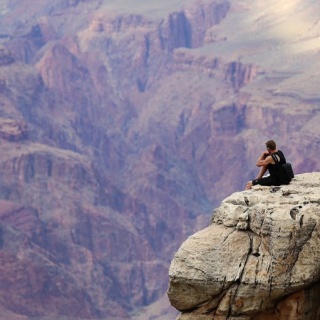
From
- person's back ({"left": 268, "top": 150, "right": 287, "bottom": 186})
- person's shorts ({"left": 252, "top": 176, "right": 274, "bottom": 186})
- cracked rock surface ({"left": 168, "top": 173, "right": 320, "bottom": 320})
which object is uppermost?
person's back ({"left": 268, "top": 150, "right": 287, "bottom": 186})

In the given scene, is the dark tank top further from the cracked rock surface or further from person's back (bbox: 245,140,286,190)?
the cracked rock surface

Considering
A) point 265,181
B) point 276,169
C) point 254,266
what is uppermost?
point 276,169

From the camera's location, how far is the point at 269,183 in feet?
96.9

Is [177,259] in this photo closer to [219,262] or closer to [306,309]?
[219,262]

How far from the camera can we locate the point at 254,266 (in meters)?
27.3

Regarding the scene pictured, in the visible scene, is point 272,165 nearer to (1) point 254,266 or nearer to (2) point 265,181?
(2) point 265,181

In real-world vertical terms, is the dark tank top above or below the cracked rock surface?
above

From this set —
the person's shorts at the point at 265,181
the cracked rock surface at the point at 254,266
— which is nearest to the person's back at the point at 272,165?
the person's shorts at the point at 265,181

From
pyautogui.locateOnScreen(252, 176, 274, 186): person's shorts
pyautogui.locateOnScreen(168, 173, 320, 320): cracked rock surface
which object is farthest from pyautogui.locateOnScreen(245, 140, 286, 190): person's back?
pyautogui.locateOnScreen(168, 173, 320, 320): cracked rock surface

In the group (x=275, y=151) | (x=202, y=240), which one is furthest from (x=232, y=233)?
(x=275, y=151)

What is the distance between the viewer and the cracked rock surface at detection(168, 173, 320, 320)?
89.1 ft

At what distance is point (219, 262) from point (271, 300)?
1291 millimetres

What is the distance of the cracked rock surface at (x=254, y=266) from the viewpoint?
2717cm

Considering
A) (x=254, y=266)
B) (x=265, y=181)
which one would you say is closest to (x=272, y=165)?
(x=265, y=181)
